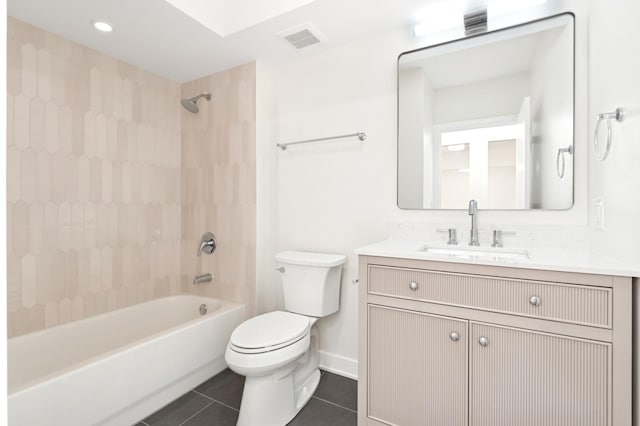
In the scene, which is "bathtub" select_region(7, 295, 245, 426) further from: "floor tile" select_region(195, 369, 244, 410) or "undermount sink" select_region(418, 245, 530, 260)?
"undermount sink" select_region(418, 245, 530, 260)

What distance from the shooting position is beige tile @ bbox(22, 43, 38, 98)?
1.74 m

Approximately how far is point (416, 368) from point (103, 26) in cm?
250

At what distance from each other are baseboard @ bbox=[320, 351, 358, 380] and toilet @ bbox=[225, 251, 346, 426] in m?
0.08

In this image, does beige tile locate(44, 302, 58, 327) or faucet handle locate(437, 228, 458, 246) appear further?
beige tile locate(44, 302, 58, 327)

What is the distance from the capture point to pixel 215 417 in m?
1.64

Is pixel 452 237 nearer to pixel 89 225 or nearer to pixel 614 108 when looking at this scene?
pixel 614 108

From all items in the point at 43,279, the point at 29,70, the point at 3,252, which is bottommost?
the point at 43,279

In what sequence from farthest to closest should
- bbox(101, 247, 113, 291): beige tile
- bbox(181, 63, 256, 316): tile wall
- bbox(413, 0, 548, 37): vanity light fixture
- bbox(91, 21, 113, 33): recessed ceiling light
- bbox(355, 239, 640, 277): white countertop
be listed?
bbox(181, 63, 256, 316): tile wall
bbox(101, 247, 113, 291): beige tile
bbox(91, 21, 113, 33): recessed ceiling light
bbox(413, 0, 548, 37): vanity light fixture
bbox(355, 239, 640, 277): white countertop

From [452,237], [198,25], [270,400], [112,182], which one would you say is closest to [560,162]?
[452,237]

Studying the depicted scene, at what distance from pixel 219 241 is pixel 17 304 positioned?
1.17 metres

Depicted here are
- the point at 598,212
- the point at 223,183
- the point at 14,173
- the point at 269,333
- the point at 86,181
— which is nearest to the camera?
the point at 598,212

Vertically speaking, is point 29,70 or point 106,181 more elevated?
point 29,70

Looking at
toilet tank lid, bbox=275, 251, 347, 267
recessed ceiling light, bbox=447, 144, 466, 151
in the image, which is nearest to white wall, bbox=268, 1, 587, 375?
toilet tank lid, bbox=275, 251, 347, 267

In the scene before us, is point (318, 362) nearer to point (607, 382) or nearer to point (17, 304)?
point (607, 382)
